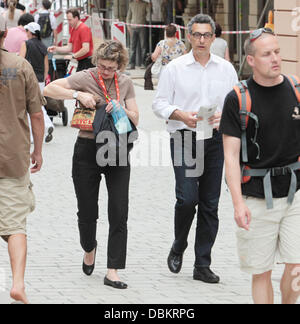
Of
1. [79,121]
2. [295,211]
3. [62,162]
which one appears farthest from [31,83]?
[62,162]

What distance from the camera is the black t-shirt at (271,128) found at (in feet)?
17.5

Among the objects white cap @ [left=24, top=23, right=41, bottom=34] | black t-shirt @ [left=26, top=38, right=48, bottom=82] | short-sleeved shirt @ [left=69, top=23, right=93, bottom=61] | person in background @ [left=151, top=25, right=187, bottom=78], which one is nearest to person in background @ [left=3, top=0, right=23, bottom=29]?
short-sleeved shirt @ [left=69, top=23, right=93, bottom=61]

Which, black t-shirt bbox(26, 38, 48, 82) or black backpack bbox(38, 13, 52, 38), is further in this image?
black backpack bbox(38, 13, 52, 38)

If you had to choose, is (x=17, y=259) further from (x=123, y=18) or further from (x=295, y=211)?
(x=123, y=18)

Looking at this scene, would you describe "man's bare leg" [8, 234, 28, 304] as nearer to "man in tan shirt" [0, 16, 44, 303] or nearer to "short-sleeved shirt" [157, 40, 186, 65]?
"man in tan shirt" [0, 16, 44, 303]

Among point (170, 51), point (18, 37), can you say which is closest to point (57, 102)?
point (18, 37)

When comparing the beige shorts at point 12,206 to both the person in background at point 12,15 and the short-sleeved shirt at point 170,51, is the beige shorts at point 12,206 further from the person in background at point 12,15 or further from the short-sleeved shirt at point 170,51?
the person in background at point 12,15

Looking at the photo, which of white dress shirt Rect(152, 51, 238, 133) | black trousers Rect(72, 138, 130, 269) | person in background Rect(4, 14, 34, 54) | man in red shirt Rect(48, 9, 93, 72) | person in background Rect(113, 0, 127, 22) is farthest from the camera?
person in background Rect(113, 0, 127, 22)

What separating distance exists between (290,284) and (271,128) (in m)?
0.90

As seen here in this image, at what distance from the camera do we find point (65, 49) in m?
18.1

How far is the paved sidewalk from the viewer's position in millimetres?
6621

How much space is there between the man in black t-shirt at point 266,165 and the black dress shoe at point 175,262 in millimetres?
1811

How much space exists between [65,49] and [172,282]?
11597mm

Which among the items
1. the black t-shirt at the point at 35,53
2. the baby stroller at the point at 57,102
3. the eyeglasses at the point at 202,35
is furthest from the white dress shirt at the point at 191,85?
the baby stroller at the point at 57,102
